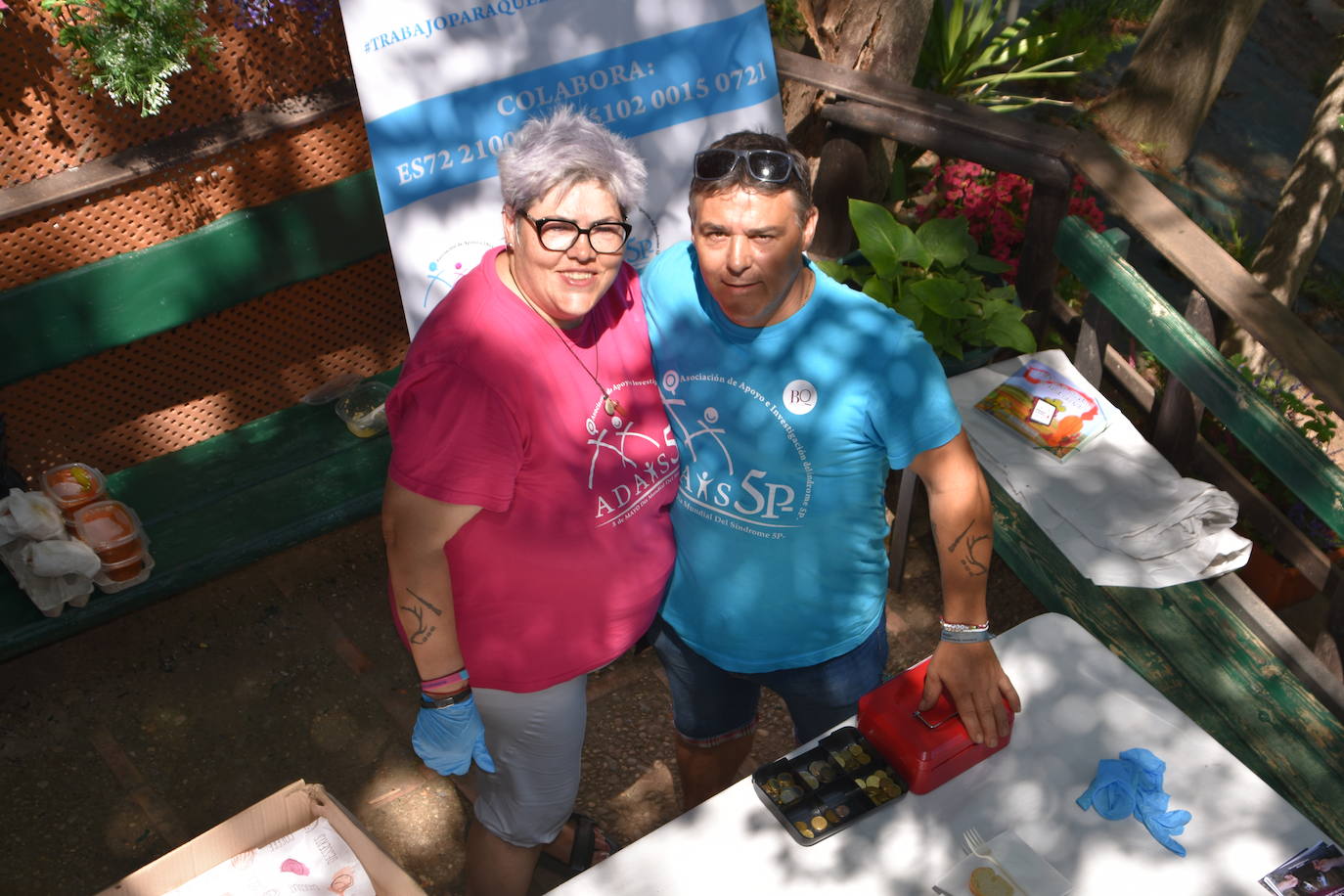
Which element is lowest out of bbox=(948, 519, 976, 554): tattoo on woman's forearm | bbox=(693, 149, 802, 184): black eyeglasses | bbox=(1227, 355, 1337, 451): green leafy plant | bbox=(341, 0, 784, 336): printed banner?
bbox=(1227, 355, 1337, 451): green leafy plant

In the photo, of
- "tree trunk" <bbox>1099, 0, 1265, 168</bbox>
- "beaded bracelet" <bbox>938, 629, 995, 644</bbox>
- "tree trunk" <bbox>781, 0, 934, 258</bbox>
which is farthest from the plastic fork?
"tree trunk" <bbox>1099, 0, 1265, 168</bbox>

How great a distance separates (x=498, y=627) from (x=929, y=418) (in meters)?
1.00

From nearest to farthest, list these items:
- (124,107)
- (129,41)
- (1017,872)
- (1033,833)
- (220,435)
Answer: (1017,872) → (1033,833) → (129,41) → (124,107) → (220,435)

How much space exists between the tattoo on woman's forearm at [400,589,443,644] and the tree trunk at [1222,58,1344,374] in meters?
3.66

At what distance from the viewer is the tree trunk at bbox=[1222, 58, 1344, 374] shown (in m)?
4.84

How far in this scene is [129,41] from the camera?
3217 mm

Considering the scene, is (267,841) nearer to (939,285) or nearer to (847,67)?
(939,285)

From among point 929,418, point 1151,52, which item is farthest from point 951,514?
point 1151,52

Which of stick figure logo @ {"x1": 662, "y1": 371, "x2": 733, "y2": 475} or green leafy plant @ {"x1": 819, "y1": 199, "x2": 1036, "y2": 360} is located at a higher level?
stick figure logo @ {"x1": 662, "y1": 371, "x2": 733, "y2": 475}

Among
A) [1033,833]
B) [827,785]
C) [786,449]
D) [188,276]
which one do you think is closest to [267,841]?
[827,785]

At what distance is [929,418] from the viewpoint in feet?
7.59

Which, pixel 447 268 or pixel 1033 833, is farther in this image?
pixel 447 268

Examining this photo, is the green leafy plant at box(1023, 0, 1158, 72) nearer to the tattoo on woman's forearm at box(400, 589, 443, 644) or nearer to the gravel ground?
the gravel ground

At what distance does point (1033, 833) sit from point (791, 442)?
91cm
